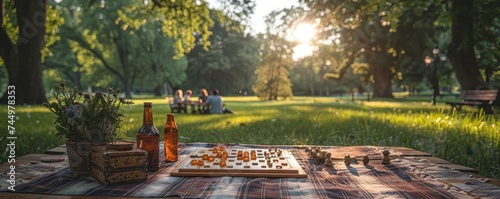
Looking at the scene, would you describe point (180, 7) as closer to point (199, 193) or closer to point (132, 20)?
point (132, 20)

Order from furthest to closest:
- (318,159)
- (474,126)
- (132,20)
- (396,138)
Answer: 1. (132,20)
2. (396,138)
3. (474,126)
4. (318,159)

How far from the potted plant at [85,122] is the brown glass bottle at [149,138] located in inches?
5.3

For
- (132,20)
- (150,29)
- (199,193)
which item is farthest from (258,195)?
(150,29)

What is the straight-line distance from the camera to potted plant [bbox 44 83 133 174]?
187 cm

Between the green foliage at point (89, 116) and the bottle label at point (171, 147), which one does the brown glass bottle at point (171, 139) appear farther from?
the green foliage at point (89, 116)

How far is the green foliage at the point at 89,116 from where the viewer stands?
6.13 feet

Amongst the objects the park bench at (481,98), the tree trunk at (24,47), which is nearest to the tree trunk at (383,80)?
the park bench at (481,98)

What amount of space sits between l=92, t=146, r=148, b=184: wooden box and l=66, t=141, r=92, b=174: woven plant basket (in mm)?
102

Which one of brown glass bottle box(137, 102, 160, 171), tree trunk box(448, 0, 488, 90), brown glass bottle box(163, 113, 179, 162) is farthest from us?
tree trunk box(448, 0, 488, 90)

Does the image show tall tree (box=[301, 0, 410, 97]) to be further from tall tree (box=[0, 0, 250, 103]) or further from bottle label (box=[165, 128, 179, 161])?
bottle label (box=[165, 128, 179, 161])

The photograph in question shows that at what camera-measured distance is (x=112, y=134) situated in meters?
1.98

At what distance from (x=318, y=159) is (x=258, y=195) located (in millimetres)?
799

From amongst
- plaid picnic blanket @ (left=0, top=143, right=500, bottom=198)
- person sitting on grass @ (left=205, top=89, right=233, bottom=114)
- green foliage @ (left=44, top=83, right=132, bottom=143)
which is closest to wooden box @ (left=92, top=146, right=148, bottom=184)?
plaid picnic blanket @ (left=0, top=143, right=500, bottom=198)

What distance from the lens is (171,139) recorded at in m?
2.25
